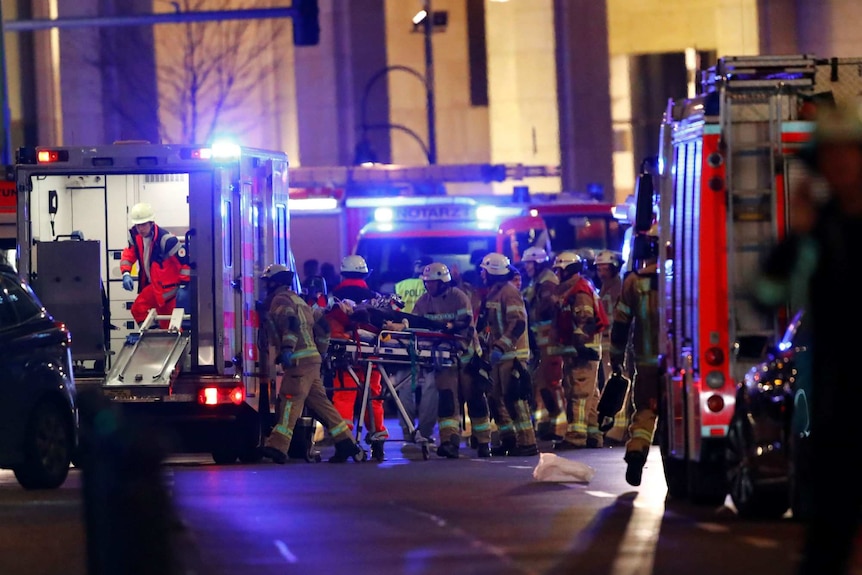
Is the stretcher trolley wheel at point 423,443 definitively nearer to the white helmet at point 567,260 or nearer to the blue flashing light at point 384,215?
the white helmet at point 567,260

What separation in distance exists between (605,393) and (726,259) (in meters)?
2.64

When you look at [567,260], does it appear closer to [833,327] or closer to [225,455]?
[225,455]

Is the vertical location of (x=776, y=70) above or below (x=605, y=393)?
above

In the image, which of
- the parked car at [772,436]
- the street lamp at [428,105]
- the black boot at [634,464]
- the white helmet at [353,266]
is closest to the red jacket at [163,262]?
the white helmet at [353,266]

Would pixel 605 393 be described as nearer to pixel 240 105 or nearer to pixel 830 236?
pixel 830 236

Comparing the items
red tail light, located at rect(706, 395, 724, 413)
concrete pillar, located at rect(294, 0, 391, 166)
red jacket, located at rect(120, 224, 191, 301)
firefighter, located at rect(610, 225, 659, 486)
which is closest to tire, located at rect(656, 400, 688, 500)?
firefighter, located at rect(610, 225, 659, 486)

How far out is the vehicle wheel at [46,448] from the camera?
13.3m

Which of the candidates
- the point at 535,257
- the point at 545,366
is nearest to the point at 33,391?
the point at 545,366

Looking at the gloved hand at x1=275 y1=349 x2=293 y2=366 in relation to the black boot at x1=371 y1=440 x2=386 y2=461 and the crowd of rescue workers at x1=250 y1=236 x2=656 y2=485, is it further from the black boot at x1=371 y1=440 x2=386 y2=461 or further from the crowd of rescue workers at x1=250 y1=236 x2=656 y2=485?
the black boot at x1=371 y1=440 x2=386 y2=461

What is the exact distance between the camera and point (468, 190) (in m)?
37.8

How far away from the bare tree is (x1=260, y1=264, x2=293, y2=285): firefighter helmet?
21.0m

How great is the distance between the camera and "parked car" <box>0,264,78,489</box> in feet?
42.9

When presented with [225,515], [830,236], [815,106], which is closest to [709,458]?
[815,106]

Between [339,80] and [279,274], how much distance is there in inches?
998
